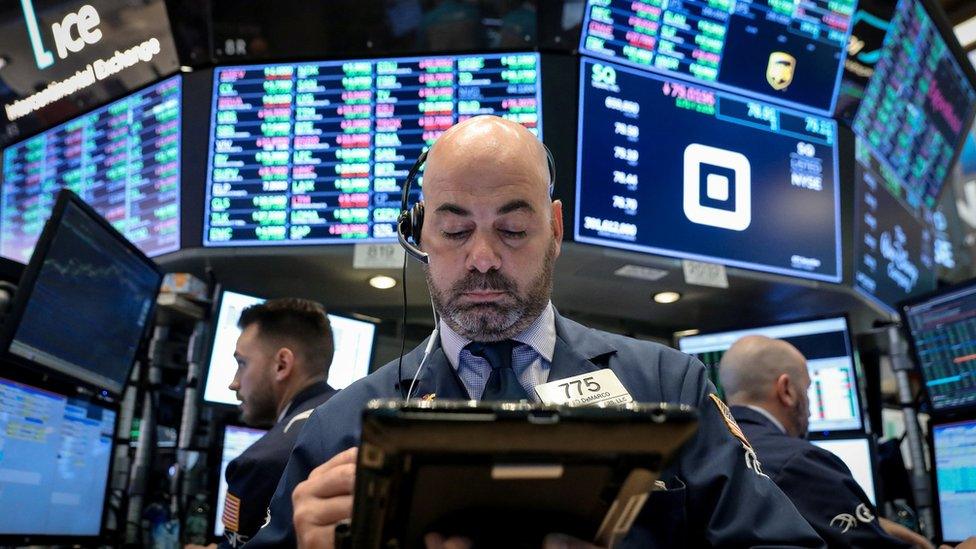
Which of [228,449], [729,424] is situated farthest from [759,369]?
[228,449]

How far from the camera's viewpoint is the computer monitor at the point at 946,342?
298 cm

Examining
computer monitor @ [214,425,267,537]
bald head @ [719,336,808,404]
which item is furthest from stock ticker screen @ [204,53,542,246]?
bald head @ [719,336,808,404]

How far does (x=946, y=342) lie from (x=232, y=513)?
2.48 metres

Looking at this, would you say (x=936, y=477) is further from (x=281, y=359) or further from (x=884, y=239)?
(x=281, y=359)

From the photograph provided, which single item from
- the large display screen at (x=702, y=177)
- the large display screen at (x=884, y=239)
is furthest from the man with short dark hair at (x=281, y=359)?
the large display screen at (x=884, y=239)

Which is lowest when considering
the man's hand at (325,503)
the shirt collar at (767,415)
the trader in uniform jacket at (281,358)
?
the man's hand at (325,503)

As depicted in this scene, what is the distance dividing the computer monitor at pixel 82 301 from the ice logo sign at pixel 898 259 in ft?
10.2

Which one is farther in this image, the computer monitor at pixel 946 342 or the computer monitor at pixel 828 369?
the computer monitor at pixel 828 369

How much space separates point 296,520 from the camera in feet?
3.57

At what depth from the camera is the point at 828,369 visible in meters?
3.44

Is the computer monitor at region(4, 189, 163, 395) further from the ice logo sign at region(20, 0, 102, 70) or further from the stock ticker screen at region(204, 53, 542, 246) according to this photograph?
the ice logo sign at region(20, 0, 102, 70)

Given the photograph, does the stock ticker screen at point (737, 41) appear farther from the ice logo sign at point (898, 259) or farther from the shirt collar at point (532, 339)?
the shirt collar at point (532, 339)

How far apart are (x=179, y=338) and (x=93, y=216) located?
1.14 meters

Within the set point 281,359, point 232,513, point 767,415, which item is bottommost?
point 232,513
